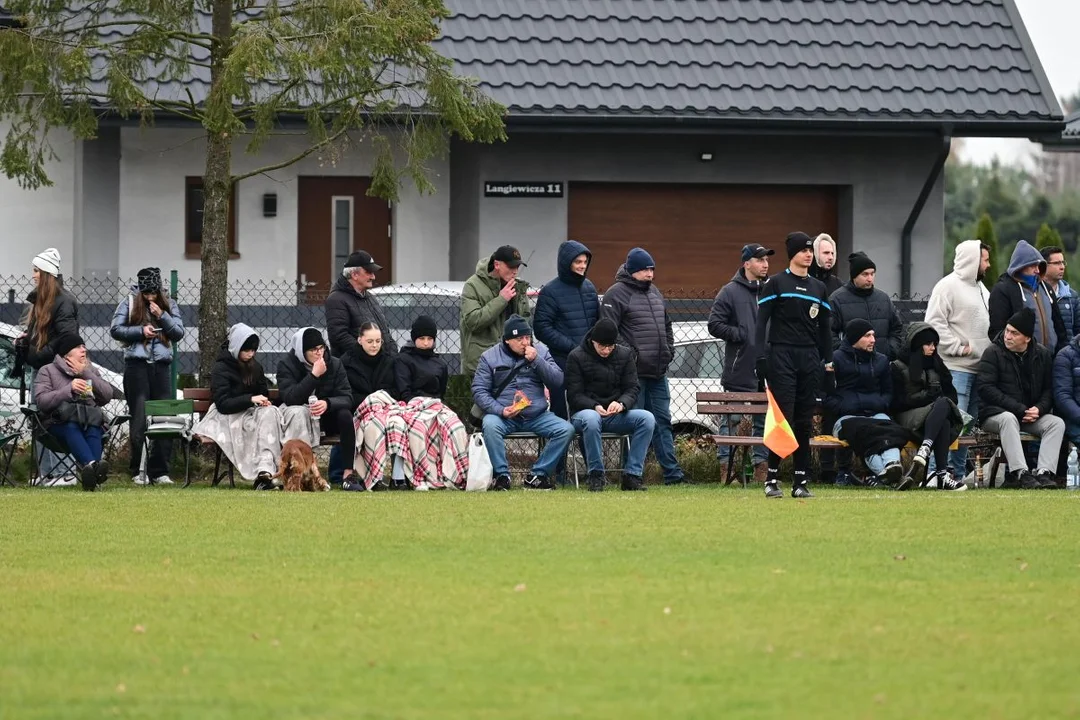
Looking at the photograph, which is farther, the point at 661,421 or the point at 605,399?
the point at 661,421

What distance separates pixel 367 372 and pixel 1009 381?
5491mm

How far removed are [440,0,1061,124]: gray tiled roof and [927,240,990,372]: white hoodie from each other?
6211 millimetres

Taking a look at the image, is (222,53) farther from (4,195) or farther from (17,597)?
(17,597)

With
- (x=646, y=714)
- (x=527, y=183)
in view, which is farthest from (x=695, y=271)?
(x=646, y=714)

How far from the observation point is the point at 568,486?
52.2ft

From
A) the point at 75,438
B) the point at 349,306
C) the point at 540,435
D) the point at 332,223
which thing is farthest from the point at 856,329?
the point at 332,223

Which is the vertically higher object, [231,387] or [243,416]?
[231,387]

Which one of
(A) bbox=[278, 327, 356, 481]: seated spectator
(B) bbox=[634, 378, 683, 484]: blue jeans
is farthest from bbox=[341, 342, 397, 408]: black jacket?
(B) bbox=[634, 378, 683, 484]: blue jeans

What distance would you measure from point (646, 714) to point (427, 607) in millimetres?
2384

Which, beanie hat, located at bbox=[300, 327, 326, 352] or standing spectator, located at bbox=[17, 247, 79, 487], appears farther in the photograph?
standing spectator, located at bbox=[17, 247, 79, 487]

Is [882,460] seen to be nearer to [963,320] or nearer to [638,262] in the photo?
[963,320]

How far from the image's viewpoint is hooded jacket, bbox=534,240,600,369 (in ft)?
53.0

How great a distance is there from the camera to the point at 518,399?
50.3 ft

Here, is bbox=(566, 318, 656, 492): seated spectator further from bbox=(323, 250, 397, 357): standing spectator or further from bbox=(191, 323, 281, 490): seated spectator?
bbox=(191, 323, 281, 490): seated spectator
